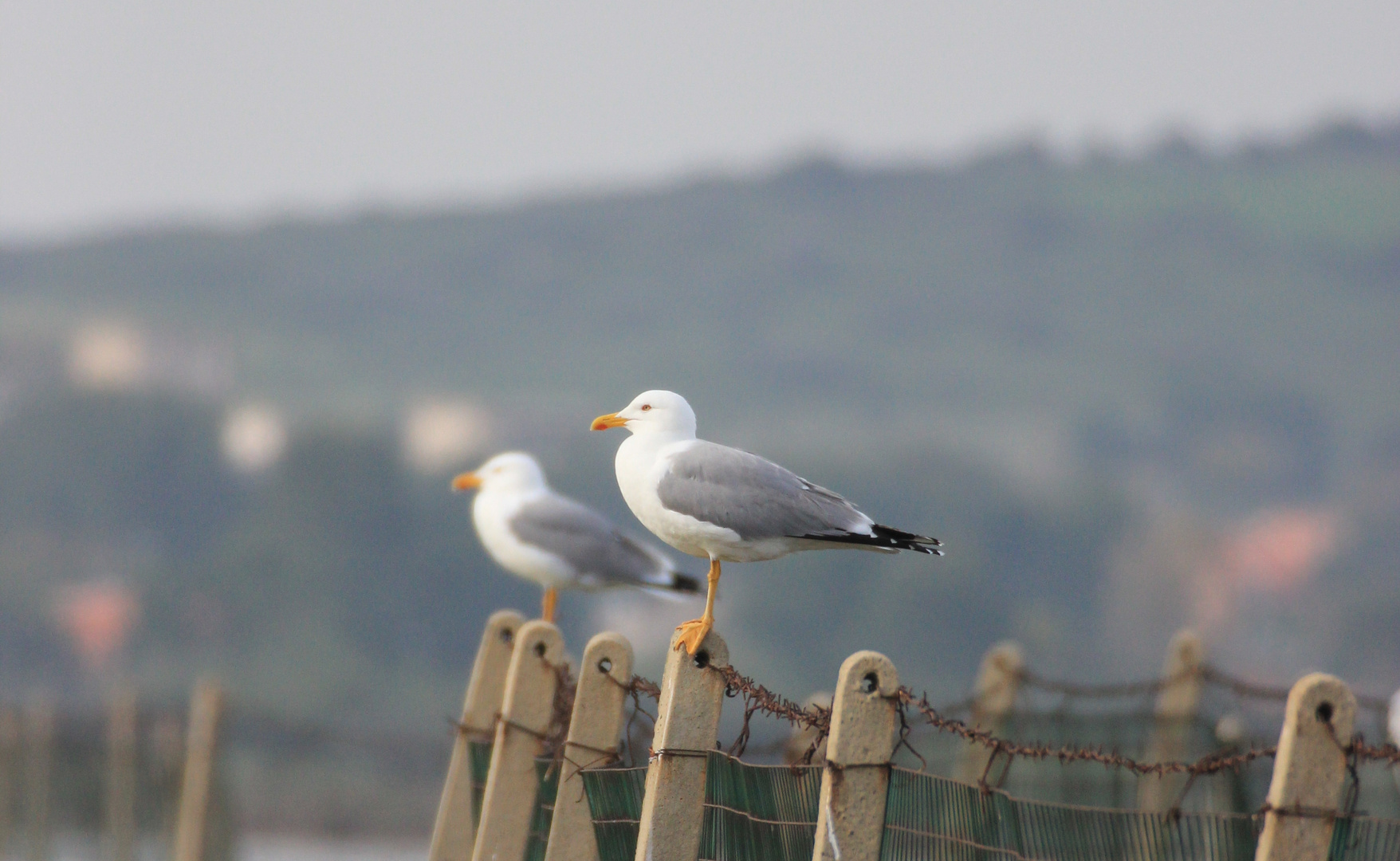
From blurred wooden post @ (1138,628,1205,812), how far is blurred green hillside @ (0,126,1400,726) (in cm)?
5407

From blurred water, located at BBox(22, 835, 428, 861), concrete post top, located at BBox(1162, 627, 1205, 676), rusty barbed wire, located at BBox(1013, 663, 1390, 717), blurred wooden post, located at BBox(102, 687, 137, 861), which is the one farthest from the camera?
blurred water, located at BBox(22, 835, 428, 861)

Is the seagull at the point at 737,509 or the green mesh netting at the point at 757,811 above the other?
the seagull at the point at 737,509

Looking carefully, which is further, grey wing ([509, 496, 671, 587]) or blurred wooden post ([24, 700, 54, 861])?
blurred wooden post ([24, 700, 54, 861])

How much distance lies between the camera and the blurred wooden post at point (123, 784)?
477 inches

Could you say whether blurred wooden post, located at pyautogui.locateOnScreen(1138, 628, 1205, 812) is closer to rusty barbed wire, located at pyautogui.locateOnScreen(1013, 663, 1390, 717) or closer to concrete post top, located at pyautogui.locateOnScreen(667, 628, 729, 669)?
rusty barbed wire, located at pyautogui.locateOnScreen(1013, 663, 1390, 717)

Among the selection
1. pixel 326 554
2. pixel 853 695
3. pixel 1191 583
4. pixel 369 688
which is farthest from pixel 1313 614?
pixel 853 695

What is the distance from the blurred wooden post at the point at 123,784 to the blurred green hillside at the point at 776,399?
51417mm

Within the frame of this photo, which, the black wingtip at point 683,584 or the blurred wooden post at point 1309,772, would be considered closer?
the blurred wooden post at point 1309,772

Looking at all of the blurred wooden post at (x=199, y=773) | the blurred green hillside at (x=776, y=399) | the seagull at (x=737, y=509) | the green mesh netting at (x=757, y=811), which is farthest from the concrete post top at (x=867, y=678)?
the blurred green hillside at (x=776, y=399)

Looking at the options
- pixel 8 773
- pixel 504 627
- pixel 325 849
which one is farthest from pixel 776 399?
pixel 504 627

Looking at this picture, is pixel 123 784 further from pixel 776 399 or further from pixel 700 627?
Result: pixel 776 399

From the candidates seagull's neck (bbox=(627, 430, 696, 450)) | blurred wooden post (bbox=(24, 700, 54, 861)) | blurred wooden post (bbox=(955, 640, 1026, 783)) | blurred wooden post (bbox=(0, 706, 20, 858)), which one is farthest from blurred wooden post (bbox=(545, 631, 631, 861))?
blurred wooden post (bbox=(0, 706, 20, 858))

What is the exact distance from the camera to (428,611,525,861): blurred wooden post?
241 inches

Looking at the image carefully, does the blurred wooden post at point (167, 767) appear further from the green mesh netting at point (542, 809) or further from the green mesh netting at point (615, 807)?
the green mesh netting at point (615, 807)
